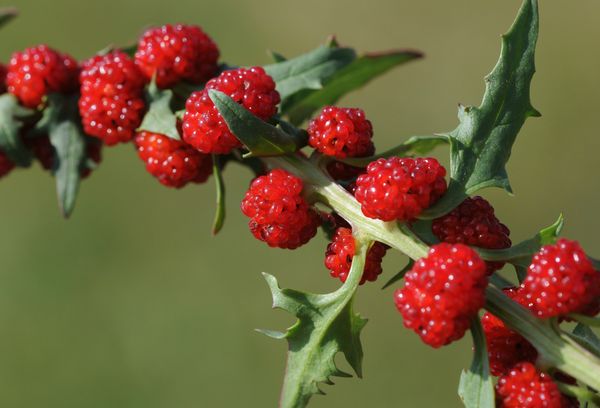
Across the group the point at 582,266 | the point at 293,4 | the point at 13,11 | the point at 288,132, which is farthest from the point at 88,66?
the point at 293,4

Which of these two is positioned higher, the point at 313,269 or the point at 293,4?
the point at 293,4

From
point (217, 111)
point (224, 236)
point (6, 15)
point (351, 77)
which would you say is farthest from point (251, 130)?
point (224, 236)

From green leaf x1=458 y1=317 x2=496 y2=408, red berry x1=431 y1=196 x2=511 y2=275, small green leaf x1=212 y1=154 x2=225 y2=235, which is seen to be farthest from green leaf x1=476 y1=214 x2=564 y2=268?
small green leaf x1=212 y1=154 x2=225 y2=235

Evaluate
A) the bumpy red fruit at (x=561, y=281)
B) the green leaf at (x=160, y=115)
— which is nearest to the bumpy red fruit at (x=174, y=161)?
the green leaf at (x=160, y=115)

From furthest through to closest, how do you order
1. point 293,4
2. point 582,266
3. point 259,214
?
point 293,4, point 259,214, point 582,266

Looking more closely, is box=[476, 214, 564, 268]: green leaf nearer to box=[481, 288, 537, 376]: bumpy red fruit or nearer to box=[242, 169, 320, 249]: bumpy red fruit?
box=[481, 288, 537, 376]: bumpy red fruit

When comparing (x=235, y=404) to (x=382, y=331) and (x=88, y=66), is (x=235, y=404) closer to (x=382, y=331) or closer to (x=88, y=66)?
(x=382, y=331)

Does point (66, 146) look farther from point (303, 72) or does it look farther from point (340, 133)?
point (340, 133)

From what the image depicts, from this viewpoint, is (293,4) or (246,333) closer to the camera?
(246,333)
